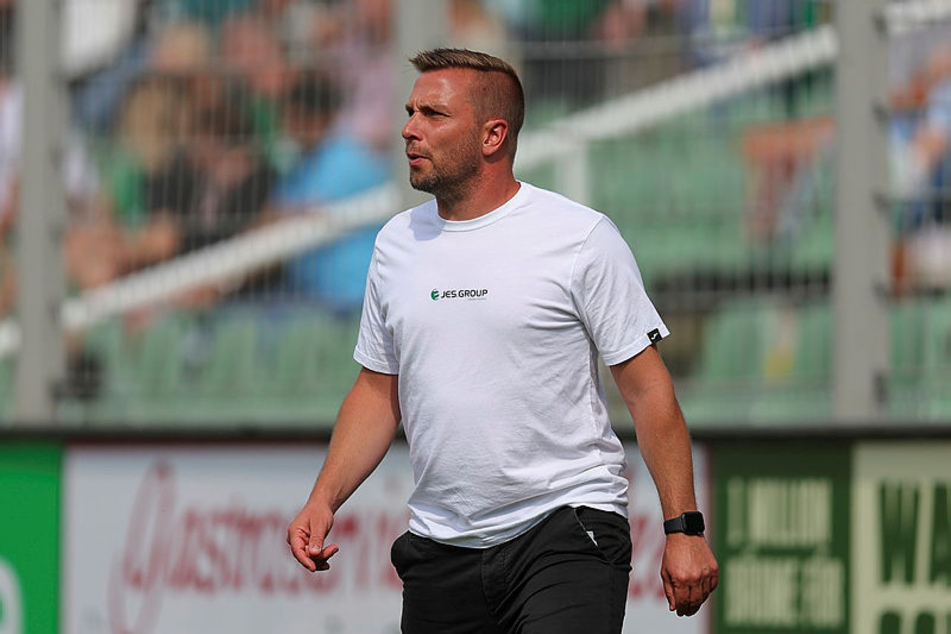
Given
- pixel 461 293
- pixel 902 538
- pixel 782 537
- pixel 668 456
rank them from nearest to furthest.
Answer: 1. pixel 668 456
2. pixel 461 293
3. pixel 902 538
4. pixel 782 537

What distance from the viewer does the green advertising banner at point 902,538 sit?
6406 millimetres

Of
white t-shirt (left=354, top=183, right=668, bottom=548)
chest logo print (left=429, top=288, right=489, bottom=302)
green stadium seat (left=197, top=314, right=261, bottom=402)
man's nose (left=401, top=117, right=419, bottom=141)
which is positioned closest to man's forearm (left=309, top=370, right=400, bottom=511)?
white t-shirt (left=354, top=183, right=668, bottom=548)

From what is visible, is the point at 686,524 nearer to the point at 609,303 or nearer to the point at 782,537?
the point at 609,303

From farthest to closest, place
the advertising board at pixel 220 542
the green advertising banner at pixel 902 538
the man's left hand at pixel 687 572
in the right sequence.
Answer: the advertising board at pixel 220 542 → the green advertising banner at pixel 902 538 → the man's left hand at pixel 687 572

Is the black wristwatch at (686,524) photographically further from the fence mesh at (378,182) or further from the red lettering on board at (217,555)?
the red lettering on board at (217,555)

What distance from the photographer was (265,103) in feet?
26.8

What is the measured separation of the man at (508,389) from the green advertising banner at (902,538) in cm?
209

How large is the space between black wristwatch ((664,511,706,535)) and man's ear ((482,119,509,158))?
929 mm

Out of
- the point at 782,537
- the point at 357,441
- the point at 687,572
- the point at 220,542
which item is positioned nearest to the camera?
the point at 687,572

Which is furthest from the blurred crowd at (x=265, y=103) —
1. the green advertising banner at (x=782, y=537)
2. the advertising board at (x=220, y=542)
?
the green advertising banner at (x=782, y=537)

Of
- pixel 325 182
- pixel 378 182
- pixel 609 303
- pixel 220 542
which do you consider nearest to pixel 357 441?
pixel 609 303

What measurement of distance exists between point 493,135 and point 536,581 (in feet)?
3.31

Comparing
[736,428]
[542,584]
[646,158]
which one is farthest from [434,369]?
[646,158]

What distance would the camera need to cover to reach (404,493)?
723cm
